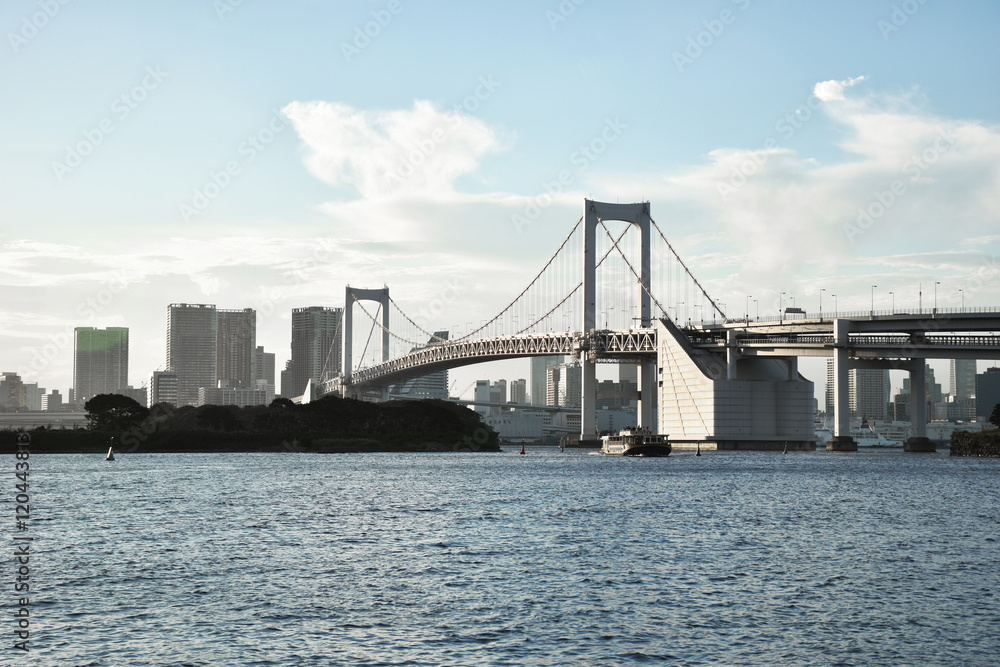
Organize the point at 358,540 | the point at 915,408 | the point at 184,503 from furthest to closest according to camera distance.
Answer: the point at 915,408 → the point at 184,503 → the point at 358,540

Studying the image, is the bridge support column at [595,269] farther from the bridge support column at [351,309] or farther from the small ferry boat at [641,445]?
the bridge support column at [351,309]

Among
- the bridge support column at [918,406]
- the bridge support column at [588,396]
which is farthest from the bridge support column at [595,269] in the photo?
the bridge support column at [918,406]

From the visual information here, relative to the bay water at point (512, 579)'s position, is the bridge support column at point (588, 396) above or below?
above

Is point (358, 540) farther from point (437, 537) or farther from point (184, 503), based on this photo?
point (184, 503)

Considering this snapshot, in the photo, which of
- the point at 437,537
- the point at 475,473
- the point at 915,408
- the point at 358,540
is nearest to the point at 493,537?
the point at 437,537

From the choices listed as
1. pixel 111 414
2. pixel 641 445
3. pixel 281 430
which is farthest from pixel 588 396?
pixel 111 414

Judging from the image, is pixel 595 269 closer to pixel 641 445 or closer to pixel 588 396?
pixel 588 396
